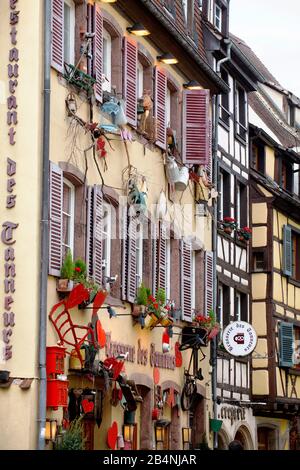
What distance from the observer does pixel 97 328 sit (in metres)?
20.1

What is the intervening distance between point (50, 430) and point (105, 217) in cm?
450

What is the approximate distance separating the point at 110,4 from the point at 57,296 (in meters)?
5.42

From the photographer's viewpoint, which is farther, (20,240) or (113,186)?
(113,186)

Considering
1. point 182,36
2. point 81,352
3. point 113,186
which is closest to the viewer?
point 81,352

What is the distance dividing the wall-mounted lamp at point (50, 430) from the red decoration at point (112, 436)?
8.86 ft

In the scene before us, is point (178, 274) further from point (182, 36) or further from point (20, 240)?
point (20, 240)

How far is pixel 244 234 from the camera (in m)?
31.1

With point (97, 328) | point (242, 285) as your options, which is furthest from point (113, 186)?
point (242, 285)

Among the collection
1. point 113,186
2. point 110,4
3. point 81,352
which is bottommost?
point 81,352

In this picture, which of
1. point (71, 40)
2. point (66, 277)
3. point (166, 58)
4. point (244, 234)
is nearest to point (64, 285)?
point (66, 277)

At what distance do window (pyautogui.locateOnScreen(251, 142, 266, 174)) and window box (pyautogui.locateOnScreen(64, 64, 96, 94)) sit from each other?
1345 centimetres

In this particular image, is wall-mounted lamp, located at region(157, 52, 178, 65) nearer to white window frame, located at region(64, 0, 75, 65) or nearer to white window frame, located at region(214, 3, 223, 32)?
white window frame, located at region(64, 0, 75, 65)

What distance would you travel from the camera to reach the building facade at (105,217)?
18312 mm
